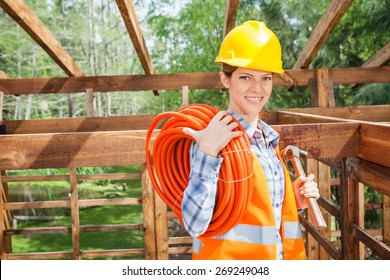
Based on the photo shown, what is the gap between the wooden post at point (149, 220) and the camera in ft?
13.6

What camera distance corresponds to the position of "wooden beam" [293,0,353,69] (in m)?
4.09

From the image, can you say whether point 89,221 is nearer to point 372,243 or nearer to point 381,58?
point 381,58

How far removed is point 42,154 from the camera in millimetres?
1805

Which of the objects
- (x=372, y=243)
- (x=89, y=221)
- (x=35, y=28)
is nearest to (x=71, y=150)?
(x=372, y=243)

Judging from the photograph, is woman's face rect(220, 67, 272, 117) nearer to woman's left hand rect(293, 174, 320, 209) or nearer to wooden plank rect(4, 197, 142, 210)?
woman's left hand rect(293, 174, 320, 209)

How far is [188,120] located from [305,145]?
0.83m

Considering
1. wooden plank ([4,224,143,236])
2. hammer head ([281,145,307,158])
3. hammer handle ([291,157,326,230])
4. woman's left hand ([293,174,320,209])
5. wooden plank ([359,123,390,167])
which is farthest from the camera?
wooden plank ([4,224,143,236])

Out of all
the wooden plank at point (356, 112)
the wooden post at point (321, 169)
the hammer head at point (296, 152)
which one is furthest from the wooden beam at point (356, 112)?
the hammer head at point (296, 152)

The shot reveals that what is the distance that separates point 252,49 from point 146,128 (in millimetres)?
3755

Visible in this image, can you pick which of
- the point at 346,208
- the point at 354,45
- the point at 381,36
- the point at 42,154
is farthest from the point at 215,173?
the point at 354,45

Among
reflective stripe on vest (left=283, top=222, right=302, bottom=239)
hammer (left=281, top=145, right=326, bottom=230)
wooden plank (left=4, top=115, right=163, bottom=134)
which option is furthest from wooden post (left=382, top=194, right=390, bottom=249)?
reflective stripe on vest (left=283, top=222, right=302, bottom=239)

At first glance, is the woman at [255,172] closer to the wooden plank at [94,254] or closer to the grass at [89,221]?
the wooden plank at [94,254]

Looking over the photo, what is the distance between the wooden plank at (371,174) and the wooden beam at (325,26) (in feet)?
8.00
